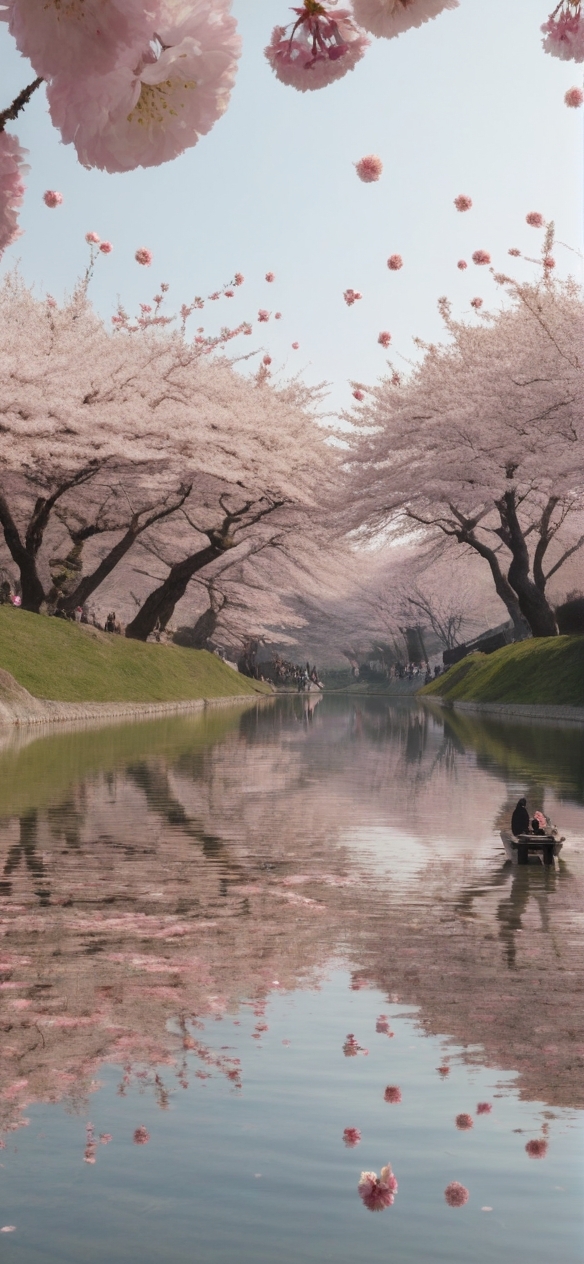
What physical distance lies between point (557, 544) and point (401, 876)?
6539cm

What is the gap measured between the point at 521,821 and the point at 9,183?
9910 mm

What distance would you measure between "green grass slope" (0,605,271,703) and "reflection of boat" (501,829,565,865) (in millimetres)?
24018

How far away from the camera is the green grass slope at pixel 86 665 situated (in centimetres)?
3594

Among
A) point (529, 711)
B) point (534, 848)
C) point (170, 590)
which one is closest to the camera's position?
point (534, 848)

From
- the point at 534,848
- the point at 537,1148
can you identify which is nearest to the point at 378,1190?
the point at 537,1148

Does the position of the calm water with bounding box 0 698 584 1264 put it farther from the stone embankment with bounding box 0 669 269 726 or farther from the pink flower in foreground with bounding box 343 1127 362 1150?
the stone embankment with bounding box 0 669 269 726

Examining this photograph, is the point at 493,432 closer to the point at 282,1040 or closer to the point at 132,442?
the point at 132,442

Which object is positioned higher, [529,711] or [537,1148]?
[529,711]

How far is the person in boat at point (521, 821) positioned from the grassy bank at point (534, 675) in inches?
1070

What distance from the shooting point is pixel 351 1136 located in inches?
187

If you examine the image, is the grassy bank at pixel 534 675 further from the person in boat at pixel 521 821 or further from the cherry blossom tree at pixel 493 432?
the person in boat at pixel 521 821

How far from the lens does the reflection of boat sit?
11.5m

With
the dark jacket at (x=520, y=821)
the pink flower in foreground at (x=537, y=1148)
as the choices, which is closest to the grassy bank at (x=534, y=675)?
the dark jacket at (x=520, y=821)

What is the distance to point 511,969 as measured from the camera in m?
7.61
